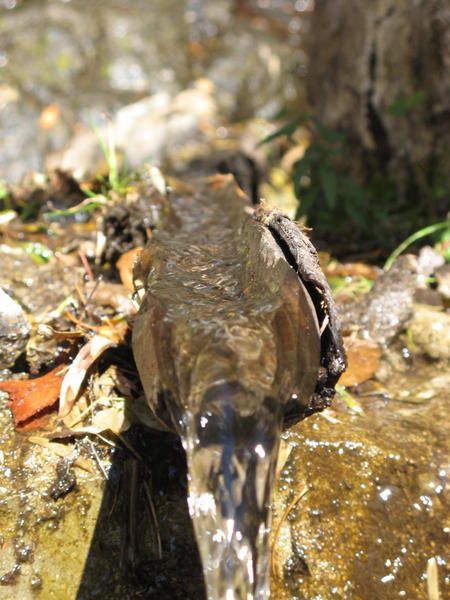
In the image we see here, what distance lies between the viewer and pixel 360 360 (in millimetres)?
2488

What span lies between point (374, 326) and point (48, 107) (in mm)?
4564

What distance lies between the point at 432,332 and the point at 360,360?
44cm

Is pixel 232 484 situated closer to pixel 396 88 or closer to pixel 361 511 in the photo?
pixel 361 511

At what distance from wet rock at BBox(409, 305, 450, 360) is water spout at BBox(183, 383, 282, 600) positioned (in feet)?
4.32

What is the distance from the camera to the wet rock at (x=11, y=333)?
2.27 m

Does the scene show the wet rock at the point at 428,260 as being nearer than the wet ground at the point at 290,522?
No

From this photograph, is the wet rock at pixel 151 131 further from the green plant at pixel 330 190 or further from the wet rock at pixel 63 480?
the wet rock at pixel 63 480

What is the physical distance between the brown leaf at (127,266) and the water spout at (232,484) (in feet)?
3.96

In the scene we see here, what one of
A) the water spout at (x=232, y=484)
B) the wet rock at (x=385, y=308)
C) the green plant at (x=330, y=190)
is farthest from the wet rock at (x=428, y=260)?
the water spout at (x=232, y=484)

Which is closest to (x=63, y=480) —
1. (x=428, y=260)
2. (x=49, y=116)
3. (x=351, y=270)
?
(x=351, y=270)

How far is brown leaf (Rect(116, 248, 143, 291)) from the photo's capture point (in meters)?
2.68

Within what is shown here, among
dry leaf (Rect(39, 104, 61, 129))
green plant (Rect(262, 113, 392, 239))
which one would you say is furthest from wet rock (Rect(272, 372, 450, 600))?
dry leaf (Rect(39, 104, 61, 129))

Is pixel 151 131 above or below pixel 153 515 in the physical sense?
above

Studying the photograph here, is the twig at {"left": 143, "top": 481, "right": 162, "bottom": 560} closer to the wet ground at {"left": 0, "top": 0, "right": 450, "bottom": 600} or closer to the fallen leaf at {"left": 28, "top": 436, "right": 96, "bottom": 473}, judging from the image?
the wet ground at {"left": 0, "top": 0, "right": 450, "bottom": 600}
